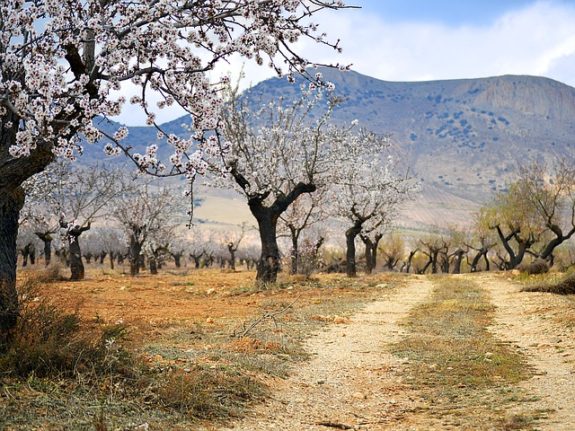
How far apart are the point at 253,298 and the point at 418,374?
12.6m

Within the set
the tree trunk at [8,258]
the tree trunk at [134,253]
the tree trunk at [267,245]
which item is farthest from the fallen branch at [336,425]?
the tree trunk at [134,253]

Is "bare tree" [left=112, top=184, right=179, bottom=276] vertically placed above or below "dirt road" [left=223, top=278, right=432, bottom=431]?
above

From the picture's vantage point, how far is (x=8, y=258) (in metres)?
8.13

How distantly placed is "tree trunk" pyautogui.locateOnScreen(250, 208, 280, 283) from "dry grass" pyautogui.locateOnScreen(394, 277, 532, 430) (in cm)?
1067

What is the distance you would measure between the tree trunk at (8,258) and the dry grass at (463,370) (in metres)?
5.09

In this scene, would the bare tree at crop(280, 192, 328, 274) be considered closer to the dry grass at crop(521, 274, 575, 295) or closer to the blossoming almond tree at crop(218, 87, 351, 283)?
the blossoming almond tree at crop(218, 87, 351, 283)

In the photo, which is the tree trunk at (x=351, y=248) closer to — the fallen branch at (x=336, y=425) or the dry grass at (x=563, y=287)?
the dry grass at (x=563, y=287)

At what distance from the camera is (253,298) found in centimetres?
2162

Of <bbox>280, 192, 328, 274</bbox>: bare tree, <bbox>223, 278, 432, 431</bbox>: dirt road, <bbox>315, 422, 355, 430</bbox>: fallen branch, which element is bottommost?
<bbox>223, 278, 432, 431</bbox>: dirt road

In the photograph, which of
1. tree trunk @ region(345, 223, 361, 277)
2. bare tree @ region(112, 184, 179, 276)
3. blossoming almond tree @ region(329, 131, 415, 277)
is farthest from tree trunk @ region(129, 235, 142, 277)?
tree trunk @ region(345, 223, 361, 277)

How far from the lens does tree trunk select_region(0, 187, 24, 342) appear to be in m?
7.73

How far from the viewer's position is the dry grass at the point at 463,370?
7098 millimetres

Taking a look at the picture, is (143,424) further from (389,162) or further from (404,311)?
(389,162)

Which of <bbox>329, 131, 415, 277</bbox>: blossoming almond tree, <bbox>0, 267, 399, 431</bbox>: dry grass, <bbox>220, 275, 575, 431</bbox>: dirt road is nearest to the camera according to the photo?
<bbox>0, 267, 399, 431</bbox>: dry grass
